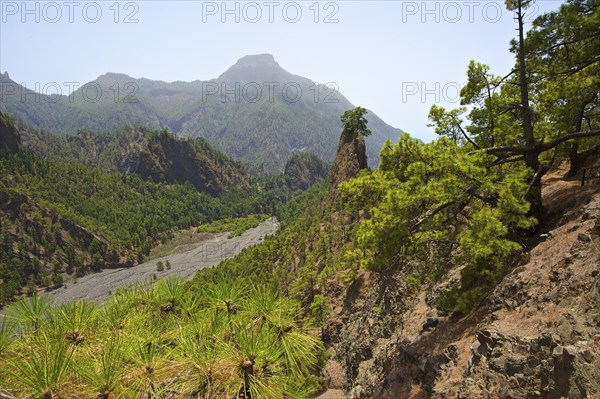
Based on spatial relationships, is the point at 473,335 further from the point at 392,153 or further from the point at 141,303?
the point at 141,303

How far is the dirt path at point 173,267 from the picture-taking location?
104 meters

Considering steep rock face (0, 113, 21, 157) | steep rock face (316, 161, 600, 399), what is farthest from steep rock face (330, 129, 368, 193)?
steep rock face (0, 113, 21, 157)

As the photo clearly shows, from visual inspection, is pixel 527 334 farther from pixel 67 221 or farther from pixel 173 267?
pixel 67 221

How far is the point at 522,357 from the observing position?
802 cm

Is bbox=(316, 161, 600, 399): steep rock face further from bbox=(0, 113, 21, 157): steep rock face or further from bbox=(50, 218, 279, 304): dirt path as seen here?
bbox=(0, 113, 21, 157): steep rock face

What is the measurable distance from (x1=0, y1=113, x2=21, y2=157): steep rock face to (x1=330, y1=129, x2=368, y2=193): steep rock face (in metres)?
153

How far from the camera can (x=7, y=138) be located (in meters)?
145

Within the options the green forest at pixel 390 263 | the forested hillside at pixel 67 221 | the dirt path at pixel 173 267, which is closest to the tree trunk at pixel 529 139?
the green forest at pixel 390 263

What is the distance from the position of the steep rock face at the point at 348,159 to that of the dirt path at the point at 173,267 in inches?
2218

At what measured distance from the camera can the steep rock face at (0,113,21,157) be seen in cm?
14275

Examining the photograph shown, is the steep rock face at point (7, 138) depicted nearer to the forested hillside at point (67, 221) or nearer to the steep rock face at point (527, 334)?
the forested hillside at point (67, 221)

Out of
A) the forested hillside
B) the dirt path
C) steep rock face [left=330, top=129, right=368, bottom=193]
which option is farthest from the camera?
the forested hillside

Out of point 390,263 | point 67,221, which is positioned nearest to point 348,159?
point 390,263

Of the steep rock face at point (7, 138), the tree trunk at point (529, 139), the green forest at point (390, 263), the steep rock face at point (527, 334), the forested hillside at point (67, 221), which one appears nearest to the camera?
the green forest at point (390, 263)
